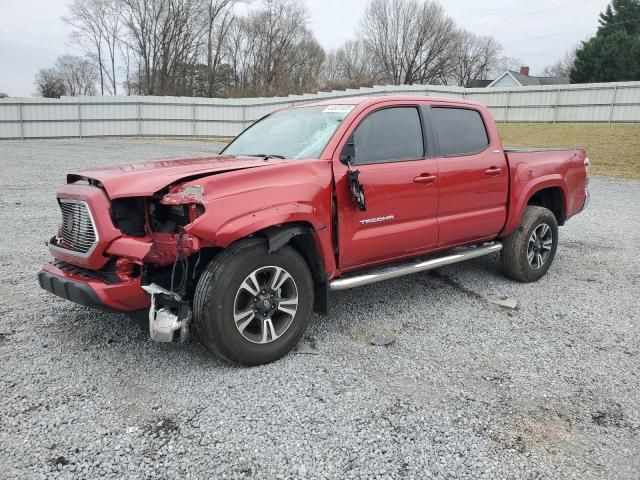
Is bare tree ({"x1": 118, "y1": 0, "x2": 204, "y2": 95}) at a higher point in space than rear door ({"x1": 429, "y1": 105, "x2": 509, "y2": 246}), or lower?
higher

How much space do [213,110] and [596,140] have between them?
19378 mm

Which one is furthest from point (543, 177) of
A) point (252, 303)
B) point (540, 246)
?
point (252, 303)

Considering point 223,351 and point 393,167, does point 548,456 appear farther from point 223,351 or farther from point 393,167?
point 393,167

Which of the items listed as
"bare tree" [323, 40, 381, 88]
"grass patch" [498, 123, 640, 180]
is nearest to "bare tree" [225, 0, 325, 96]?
"bare tree" [323, 40, 381, 88]

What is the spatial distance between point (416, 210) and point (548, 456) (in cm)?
219

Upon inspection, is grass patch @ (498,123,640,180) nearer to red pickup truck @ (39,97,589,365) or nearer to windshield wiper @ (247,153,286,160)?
red pickup truck @ (39,97,589,365)

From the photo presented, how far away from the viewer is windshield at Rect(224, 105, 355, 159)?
3.93 m

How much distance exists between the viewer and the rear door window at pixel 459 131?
15.0 feet

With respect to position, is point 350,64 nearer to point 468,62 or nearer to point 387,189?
point 468,62

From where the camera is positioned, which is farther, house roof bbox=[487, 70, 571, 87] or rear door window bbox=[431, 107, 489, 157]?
house roof bbox=[487, 70, 571, 87]

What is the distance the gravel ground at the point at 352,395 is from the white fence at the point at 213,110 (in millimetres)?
21088

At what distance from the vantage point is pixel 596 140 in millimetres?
20500

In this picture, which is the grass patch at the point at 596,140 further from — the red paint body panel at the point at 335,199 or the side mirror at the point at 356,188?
the side mirror at the point at 356,188

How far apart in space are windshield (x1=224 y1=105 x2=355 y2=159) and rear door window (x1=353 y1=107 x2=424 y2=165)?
22 centimetres
